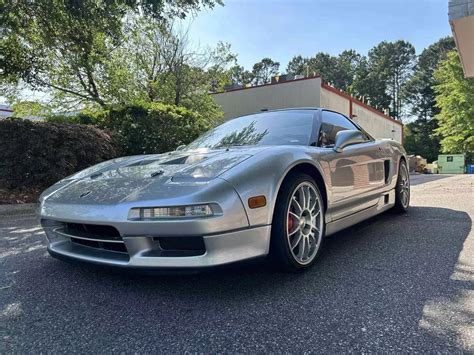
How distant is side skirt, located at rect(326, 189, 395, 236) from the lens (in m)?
2.98

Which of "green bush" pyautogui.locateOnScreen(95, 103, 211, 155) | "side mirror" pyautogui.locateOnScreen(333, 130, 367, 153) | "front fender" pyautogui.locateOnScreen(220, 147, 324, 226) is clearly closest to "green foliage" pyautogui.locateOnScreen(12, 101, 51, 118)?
"green bush" pyautogui.locateOnScreen(95, 103, 211, 155)

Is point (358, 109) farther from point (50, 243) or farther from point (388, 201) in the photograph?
point (50, 243)

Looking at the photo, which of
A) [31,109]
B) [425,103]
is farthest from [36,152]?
[425,103]

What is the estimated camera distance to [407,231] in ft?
12.7

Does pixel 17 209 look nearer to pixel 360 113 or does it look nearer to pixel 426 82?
pixel 360 113

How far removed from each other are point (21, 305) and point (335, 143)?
2545mm

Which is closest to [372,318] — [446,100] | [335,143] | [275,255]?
[275,255]

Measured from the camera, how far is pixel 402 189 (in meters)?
4.82

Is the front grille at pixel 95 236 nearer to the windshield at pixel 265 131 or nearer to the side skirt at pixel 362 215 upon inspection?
the windshield at pixel 265 131

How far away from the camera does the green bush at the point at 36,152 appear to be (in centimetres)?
633

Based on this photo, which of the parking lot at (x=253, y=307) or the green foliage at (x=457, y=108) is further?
the green foliage at (x=457, y=108)

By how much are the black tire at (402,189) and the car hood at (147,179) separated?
9.06ft

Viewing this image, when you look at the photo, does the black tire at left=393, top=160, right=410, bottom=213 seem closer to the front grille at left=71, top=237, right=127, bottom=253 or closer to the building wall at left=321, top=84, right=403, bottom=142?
the front grille at left=71, top=237, right=127, bottom=253

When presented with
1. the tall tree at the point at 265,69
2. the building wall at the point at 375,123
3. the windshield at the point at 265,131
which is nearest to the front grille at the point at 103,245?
the windshield at the point at 265,131
